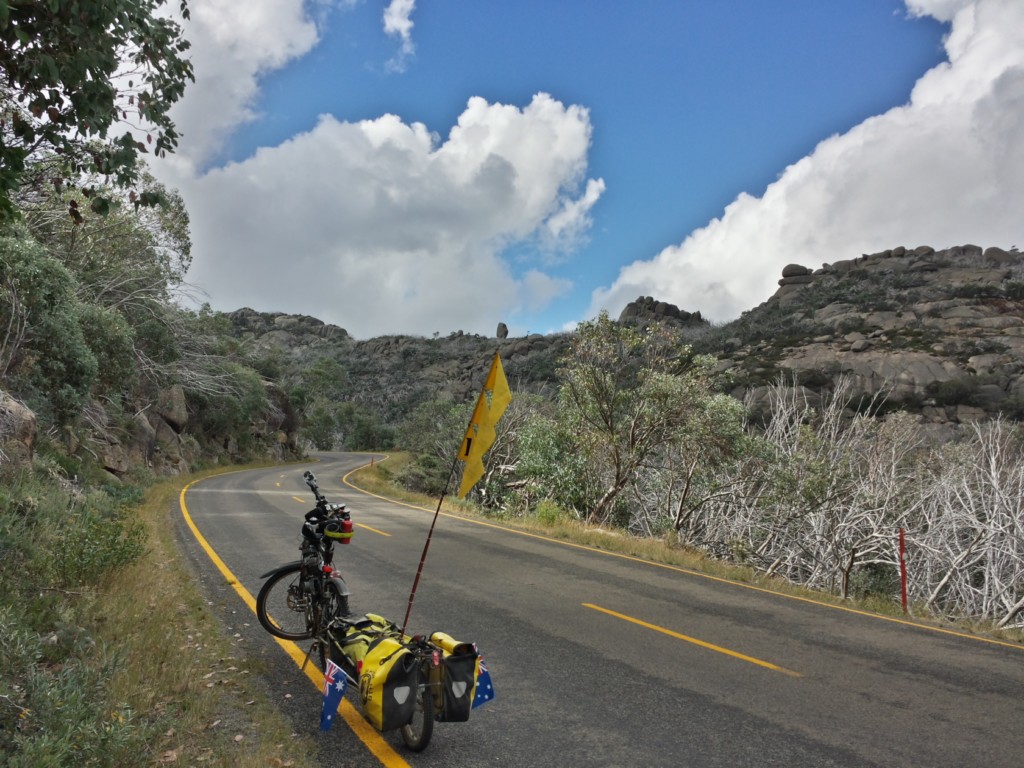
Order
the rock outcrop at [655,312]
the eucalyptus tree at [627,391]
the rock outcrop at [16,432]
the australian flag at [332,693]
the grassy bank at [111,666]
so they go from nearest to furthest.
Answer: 1. the grassy bank at [111,666]
2. the australian flag at [332,693]
3. the rock outcrop at [16,432]
4. the eucalyptus tree at [627,391]
5. the rock outcrop at [655,312]

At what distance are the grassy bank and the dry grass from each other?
1 cm

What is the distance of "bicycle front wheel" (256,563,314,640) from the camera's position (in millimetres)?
5754

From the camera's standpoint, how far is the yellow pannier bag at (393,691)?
3.78 metres

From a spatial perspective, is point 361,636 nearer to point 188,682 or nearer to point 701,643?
point 188,682

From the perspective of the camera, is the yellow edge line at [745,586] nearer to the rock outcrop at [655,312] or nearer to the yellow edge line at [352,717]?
the yellow edge line at [352,717]

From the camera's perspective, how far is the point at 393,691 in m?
3.79

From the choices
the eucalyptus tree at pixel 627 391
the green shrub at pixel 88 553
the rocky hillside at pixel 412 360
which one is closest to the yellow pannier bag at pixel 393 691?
the green shrub at pixel 88 553

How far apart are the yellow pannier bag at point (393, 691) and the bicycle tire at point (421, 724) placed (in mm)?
88

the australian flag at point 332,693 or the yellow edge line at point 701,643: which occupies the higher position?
the yellow edge line at point 701,643

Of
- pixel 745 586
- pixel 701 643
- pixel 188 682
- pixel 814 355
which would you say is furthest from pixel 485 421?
pixel 814 355

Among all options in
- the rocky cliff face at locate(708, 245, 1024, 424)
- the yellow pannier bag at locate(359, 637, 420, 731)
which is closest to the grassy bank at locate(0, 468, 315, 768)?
the yellow pannier bag at locate(359, 637, 420, 731)

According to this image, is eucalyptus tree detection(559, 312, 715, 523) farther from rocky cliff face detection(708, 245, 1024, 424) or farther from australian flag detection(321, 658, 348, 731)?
rocky cliff face detection(708, 245, 1024, 424)

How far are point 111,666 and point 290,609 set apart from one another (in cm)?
162

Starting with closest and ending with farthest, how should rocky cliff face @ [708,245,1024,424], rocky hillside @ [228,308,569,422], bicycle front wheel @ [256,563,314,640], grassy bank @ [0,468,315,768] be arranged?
grassy bank @ [0,468,315,768] < bicycle front wheel @ [256,563,314,640] < rocky cliff face @ [708,245,1024,424] < rocky hillside @ [228,308,569,422]
